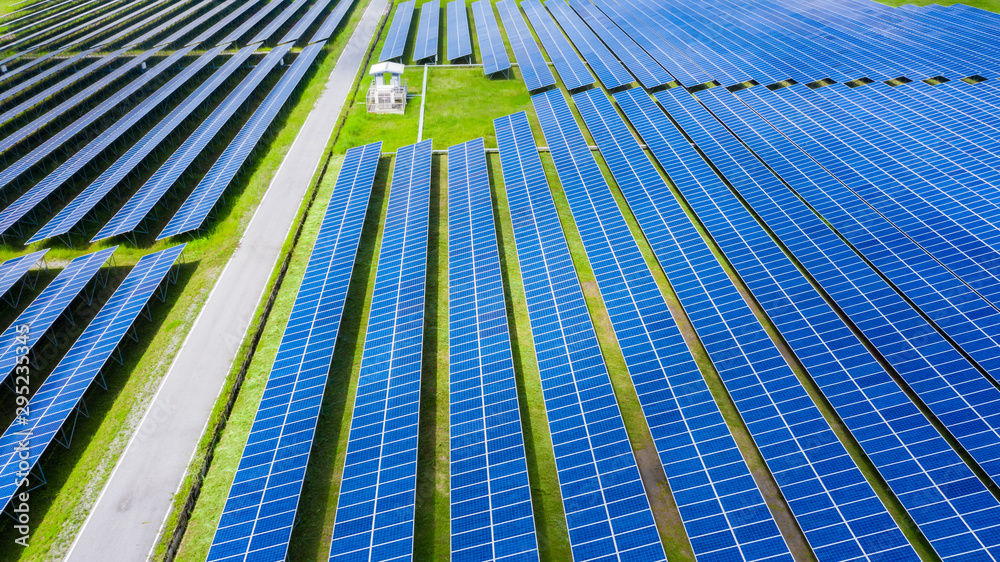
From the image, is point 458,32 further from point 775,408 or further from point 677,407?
point 775,408

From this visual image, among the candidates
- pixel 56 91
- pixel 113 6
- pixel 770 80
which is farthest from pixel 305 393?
pixel 113 6

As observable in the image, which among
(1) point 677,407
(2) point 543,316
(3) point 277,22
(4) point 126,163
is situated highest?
(3) point 277,22

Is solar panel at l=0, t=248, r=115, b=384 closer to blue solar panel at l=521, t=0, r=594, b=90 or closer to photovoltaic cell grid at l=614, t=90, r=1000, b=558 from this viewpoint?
photovoltaic cell grid at l=614, t=90, r=1000, b=558

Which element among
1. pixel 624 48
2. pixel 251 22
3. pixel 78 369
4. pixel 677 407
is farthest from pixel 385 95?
pixel 251 22

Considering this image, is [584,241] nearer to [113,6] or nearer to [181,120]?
[181,120]

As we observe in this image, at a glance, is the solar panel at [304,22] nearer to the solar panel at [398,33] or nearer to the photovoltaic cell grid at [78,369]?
the solar panel at [398,33]

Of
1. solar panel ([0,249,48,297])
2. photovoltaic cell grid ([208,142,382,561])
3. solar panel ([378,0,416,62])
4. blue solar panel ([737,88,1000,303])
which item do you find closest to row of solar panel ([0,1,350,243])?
solar panel ([0,249,48,297])

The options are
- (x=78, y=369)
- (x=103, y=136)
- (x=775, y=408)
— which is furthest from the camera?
(x=103, y=136)
